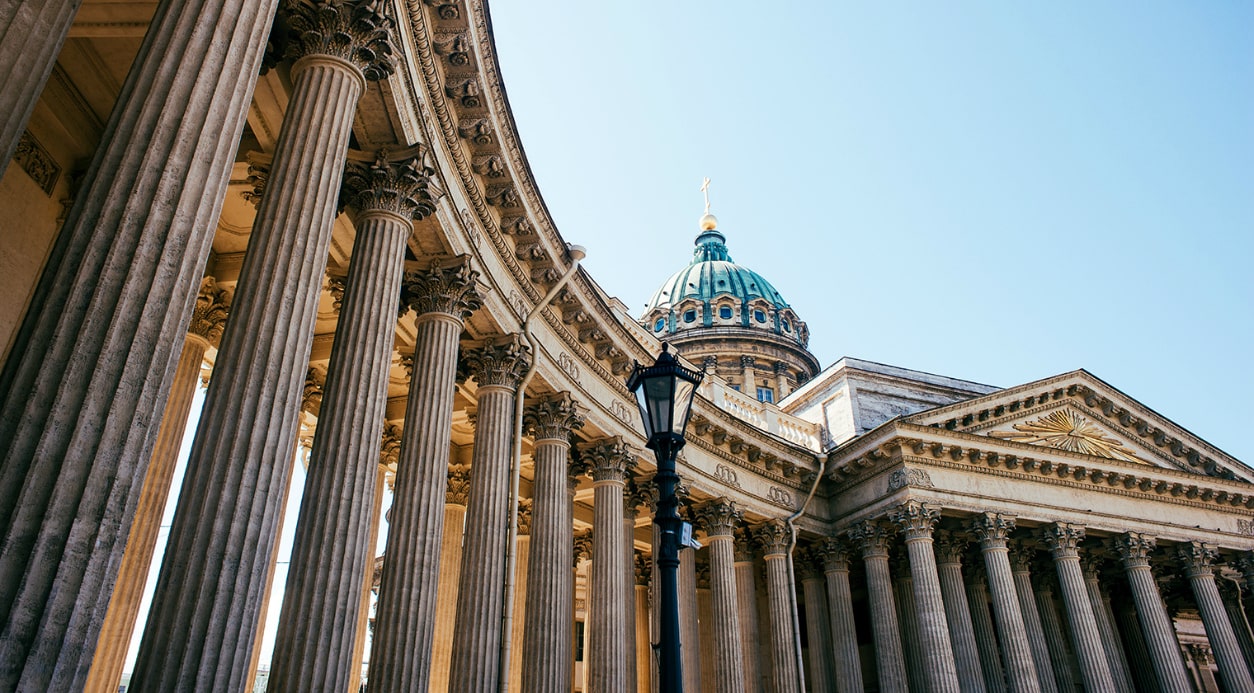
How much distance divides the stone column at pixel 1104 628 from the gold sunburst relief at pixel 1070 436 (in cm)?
369

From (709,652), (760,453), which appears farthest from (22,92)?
(709,652)

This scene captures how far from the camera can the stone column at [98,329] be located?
512cm

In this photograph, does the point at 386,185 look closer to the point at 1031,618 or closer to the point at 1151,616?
the point at 1031,618

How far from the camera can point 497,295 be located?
15.9 m

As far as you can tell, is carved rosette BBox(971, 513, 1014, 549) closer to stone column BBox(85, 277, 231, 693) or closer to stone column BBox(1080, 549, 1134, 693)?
stone column BBox(1080, 549, 1134, 693)

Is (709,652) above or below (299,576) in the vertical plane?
above

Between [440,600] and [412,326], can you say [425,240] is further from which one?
[440,600]

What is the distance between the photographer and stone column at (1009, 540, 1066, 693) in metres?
26.6

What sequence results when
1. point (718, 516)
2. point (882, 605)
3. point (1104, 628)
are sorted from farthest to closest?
1. point (1104, 628)
2. point (882, 605)
3. point (718, 516)

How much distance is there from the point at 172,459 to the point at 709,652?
17.8 metres

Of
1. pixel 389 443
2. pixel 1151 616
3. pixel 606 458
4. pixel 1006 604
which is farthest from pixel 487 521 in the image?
pixel 1151 616

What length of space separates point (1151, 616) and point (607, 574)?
20.6 metres

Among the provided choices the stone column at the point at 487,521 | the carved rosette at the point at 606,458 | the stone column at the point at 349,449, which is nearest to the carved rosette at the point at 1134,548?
the carved rosette at the point at 606,458

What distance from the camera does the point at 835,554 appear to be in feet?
90.7
